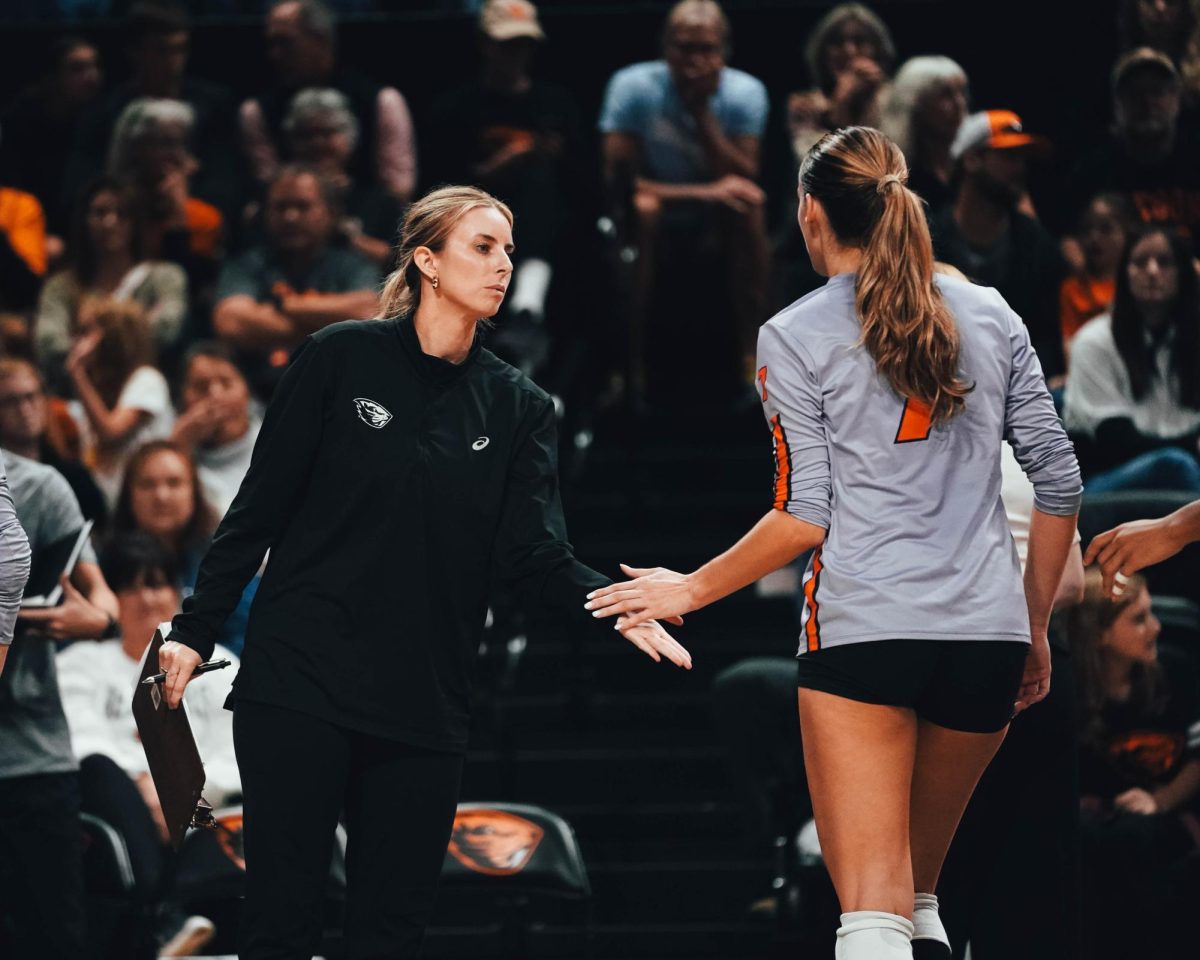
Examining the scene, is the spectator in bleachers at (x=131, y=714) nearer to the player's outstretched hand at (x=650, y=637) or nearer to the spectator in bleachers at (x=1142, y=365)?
the player's outstretched hand at (x=650, y=637)

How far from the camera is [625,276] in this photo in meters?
9.19

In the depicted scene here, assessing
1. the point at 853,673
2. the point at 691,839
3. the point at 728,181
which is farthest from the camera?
the point at 728,181

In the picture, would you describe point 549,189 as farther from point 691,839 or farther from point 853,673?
point 853,673

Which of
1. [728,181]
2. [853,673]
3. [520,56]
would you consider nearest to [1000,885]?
[853,673]

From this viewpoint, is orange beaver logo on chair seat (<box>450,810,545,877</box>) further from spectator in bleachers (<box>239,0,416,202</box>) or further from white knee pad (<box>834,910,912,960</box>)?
spectator in bleachers (<box>239,0,416,202</box>)

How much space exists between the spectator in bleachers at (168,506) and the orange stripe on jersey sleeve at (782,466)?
3981 millimetres

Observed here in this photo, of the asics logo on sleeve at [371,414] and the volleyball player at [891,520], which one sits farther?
the asics logo on sleeve at [371,414]

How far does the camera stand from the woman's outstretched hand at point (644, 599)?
13.7ft

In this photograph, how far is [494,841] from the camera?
5.81m

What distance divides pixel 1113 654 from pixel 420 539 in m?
2.87

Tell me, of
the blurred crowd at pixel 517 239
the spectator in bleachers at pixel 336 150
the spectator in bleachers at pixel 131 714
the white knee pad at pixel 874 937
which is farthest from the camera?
the spectator in bleachers at pixel 336 150

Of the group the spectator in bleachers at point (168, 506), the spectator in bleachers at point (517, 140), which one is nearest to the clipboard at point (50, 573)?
the spectator in bleachers at point (168, 506)

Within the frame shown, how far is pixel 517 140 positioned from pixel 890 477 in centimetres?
586

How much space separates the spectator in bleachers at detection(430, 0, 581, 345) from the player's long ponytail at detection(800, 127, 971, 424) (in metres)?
4.94
